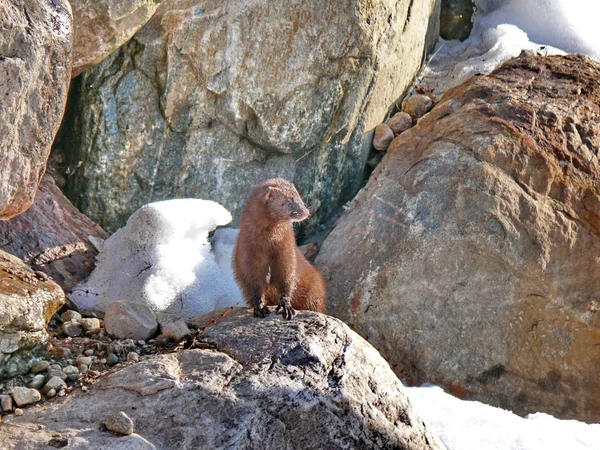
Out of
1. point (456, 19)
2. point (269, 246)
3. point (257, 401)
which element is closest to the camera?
point (257, 401)

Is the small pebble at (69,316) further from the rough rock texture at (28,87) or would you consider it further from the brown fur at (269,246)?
the brown fur at (269,246)

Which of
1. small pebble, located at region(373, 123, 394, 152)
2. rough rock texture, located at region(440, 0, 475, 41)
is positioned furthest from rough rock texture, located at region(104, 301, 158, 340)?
rough rock texture, located at region(440, 0, 475, 41)

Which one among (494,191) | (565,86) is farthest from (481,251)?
(565,86)

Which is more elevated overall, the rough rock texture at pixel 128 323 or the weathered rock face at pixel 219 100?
the weathered rock face at pixel 219 100

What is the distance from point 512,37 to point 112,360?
5180mm

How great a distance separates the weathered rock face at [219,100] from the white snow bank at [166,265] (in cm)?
37

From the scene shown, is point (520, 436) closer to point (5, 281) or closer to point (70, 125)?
point (5, 281)

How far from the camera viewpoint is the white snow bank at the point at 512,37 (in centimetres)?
695

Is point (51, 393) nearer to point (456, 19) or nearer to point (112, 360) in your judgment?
point (112, 360)

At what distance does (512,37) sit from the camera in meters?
7.23

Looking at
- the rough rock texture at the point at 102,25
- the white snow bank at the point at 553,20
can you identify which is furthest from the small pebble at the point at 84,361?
the white snow bank at the point at 553,20

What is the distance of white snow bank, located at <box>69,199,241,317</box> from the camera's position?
4895 millimetres

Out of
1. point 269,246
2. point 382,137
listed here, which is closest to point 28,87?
point 269,246

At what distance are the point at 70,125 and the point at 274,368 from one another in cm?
285
